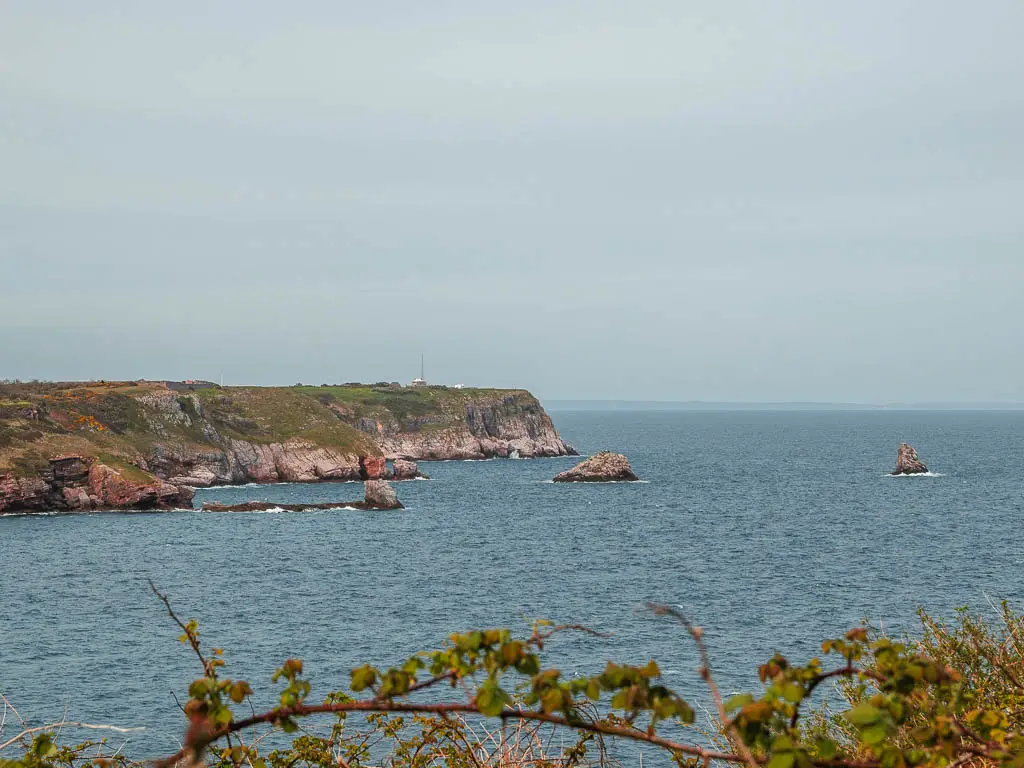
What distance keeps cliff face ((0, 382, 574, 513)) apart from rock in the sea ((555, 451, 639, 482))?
2578 centimetres

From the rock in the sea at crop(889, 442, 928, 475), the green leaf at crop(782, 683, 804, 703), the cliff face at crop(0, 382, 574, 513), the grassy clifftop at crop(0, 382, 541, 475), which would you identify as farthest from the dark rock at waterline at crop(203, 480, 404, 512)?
the green leaf at crop(782, 683, 804, 703)

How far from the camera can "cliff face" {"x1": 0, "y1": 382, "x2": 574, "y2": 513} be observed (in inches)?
3639

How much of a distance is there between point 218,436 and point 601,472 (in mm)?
48850

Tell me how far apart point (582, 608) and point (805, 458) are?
132 m

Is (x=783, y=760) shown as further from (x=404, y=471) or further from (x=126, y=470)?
(x=404, y=471)

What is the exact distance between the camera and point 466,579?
5762 cm


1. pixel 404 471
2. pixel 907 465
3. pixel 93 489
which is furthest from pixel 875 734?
pixel 907 465

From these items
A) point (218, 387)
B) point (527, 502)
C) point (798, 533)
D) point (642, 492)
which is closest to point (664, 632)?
point (798, 533)

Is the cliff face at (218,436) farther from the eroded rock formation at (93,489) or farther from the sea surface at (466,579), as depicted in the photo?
the sea surface at (466,579)

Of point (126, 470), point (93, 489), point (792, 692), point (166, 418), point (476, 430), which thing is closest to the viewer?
point (792, 692)

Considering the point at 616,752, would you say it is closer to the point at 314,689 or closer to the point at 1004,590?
the point at 314,689

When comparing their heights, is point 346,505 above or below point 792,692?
below

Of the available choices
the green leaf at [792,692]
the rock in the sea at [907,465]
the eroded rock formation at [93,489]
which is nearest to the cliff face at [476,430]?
the rock in the sea at [907,465]

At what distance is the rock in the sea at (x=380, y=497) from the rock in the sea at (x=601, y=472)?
1329 inches
